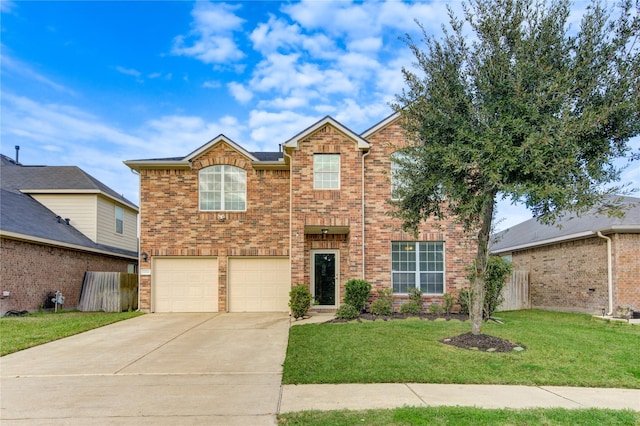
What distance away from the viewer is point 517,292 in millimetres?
16719

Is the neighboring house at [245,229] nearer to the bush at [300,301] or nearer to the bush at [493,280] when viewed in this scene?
the bush at [300,301]

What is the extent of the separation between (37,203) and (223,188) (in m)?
9.51

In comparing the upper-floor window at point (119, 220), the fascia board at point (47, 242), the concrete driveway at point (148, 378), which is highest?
the upper-floor window at point (119, 220)

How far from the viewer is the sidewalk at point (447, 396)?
4.97 metres

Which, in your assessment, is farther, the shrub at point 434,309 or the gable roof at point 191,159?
the gable roof at point 191,159

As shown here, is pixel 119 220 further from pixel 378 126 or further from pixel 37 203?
pixel 378 126

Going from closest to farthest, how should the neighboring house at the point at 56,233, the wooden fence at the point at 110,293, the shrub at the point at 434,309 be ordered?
the shrub at the point at 434,309, the neighboring house at the point at 56,233, the wooden fence at the point at 110,293

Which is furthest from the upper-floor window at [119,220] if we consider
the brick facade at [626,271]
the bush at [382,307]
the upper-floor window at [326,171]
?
the brick facade at [626,271]

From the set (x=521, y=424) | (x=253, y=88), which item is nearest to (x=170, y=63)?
(x=253, y=88)

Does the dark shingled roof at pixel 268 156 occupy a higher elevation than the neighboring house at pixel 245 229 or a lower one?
higher

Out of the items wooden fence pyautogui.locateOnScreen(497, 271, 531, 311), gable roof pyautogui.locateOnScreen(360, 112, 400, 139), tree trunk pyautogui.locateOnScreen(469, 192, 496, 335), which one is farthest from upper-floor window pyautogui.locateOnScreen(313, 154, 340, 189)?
wooden fence pyautogui.locateOnScreen(497, 271, 531, 311)

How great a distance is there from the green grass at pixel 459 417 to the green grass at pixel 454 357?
1254 millimetres

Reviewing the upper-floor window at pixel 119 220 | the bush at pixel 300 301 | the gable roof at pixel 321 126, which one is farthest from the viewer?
the upper-floor window at pixel 119 220

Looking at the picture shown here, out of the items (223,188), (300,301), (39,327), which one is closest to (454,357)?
(300,301)
